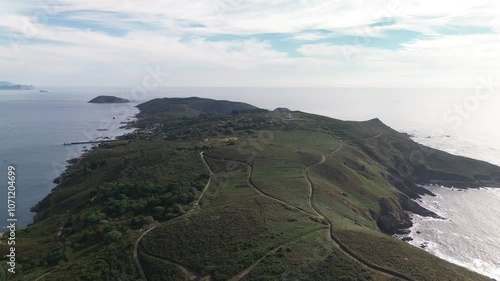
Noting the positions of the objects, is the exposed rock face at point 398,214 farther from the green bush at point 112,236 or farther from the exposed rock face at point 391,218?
the green bush at point 112,236

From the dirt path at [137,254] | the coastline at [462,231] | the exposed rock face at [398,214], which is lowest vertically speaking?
the coastline at [462,231]

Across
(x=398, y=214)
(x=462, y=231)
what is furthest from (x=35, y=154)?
(x=462, y=231)

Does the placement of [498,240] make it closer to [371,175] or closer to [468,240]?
[468,240]

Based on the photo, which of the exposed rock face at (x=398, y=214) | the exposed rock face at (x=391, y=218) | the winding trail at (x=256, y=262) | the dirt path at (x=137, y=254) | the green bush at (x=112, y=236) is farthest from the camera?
the exposed rock face at (x=398, y=214)

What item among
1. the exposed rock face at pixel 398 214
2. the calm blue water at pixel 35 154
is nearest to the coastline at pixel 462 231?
the exposed rock face at pixel 398 214

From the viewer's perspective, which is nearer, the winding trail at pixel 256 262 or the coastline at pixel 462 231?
the winding trail at pixel 256 262

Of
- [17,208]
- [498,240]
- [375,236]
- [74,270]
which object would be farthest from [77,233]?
[498,240]

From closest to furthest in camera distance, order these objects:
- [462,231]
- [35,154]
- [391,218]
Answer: [391,218] < [462,231] < [35,154]

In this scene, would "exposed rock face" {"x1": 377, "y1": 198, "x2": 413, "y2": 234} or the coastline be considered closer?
the coastline

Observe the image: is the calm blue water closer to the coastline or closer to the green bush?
the green bush

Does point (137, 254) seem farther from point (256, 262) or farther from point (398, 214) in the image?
point (398, 214)

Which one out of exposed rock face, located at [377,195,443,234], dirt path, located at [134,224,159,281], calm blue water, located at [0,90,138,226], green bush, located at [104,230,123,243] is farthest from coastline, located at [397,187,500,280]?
calm blue water, located at [0,90,138,226]
